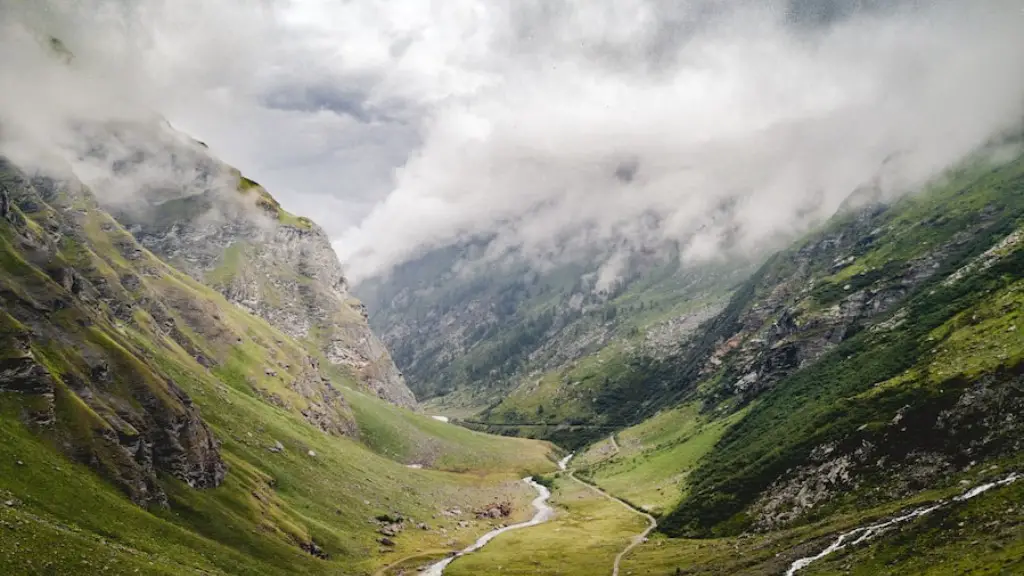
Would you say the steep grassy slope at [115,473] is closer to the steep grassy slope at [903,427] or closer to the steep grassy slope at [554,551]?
the steep grassy slope at [554,551]

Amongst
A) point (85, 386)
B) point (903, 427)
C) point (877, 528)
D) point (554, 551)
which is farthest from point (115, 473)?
point (903, 427)

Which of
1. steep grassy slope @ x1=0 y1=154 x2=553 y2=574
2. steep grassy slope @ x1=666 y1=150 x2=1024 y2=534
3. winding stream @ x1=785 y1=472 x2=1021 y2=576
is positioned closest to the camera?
steep grassy slope @ x1=0 y1=154 x2=553 y2=574

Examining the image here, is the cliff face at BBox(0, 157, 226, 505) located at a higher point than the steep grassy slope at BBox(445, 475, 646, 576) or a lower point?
higher

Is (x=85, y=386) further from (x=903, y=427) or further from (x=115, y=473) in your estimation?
(x=903, y=427)

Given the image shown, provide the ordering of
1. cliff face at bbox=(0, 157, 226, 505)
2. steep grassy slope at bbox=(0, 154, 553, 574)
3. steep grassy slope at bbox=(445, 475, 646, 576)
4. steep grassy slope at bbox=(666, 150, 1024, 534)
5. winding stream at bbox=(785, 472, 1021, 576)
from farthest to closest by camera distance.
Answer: steep grassy slope at bbox=(445, 475, 646, 576), steep grassy slope at bbox=(666, 150, 1024, 534), cliff face at bbox=(0, 157, 226, 505), winding stream at bbox=(785, 472, 1021, 576), steep grassy slope at bbox=(0, 154, 553, 574)

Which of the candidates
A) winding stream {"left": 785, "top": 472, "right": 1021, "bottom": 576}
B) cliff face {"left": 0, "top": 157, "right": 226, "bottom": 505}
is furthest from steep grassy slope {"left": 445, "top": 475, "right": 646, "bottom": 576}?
cliff face {"left": 0, "top": 157, "right": 226, "bottom": 505}

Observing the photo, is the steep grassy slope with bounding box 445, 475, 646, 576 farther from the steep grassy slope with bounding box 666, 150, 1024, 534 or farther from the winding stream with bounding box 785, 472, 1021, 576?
the winding stream with bounding box 785, 472, 1021, 576

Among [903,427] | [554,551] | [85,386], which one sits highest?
[85,386]

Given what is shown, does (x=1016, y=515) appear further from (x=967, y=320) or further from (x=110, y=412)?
(x=110, y=412)

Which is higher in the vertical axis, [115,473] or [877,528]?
[115,473]
